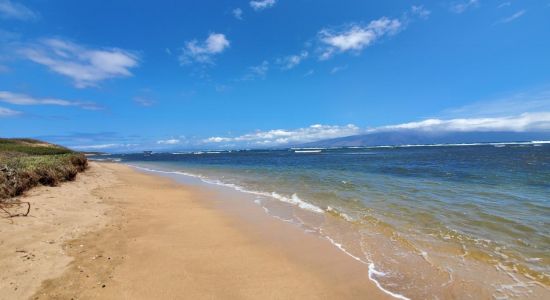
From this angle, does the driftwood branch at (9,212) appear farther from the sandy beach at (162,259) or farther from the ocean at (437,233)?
the ocean at (437,233)

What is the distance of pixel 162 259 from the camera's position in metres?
5.73

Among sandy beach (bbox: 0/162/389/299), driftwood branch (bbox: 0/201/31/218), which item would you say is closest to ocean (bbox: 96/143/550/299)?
sandy beach (bbox: 0/162/389/299)

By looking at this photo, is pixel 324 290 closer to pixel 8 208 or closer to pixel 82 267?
pixel 82 267

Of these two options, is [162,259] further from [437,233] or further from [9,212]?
[437,233]

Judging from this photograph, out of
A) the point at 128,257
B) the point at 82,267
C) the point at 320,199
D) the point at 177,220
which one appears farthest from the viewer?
the point at 320,199

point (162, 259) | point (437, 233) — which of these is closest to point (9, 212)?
point (162, 259)

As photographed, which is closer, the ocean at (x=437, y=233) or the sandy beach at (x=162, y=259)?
the sandy beach at (x=162, y=259)

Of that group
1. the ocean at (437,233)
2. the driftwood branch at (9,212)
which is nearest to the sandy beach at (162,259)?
the driftwood branch at (9,212)

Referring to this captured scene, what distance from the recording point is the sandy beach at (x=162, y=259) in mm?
4449

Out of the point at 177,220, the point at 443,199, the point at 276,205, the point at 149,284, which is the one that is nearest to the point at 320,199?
the point at 276,205

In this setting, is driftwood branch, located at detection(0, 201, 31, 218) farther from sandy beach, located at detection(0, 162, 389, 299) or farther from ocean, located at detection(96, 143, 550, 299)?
ocean, located at detection(96, 143, 550, 299)

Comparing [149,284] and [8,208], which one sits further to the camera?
[8,208]

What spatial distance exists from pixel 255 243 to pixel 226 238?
801 millimetres

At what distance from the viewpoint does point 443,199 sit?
1252 centimetres
